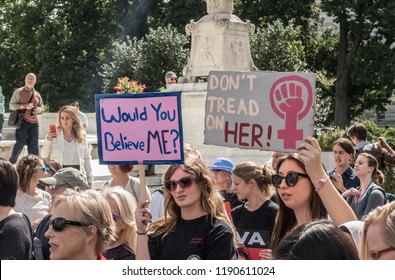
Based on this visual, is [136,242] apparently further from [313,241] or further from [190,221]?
[313,241]

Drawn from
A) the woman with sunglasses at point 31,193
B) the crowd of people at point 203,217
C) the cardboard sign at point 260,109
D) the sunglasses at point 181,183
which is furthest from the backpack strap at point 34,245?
the woman with sunglasses at point 31,193

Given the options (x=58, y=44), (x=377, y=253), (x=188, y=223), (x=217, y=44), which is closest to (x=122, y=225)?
(x=188, y=223)

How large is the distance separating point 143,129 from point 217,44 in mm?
12851

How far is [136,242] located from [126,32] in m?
38.0

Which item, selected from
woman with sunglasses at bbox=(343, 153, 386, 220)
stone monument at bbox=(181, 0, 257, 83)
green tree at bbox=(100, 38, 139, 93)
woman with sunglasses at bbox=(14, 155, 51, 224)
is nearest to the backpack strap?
woman with sunglasses at bbox=(14, 155, 51, 224)

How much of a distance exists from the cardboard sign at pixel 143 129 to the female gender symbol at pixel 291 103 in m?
0.57

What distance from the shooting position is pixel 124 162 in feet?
17.9

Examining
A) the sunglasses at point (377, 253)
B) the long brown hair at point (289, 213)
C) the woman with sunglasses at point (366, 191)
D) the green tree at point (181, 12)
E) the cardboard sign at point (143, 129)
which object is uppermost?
the green tree at point (181, 12)

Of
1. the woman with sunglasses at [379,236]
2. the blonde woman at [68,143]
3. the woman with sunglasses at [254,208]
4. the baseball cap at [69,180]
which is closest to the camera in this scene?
the woman with sunglasses at [379,236]

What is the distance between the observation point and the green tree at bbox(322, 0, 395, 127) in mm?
34062

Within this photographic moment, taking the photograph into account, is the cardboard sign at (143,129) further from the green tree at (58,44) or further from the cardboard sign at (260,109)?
the green tree at (58,44)

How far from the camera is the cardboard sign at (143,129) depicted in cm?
529

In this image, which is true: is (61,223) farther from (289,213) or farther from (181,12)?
(181,12)

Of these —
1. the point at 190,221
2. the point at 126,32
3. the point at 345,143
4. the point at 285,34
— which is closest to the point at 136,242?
the point at 190,221
